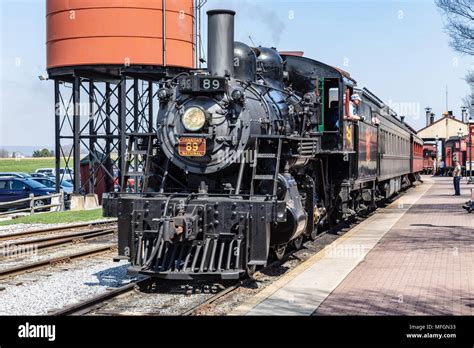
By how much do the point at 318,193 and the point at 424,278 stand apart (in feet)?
16.4

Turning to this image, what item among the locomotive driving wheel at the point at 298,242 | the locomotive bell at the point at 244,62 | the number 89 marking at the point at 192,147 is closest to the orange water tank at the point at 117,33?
the locomotive driving wheel at the point at 298,242

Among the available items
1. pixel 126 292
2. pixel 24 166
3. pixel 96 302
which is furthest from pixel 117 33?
pixel 24 166

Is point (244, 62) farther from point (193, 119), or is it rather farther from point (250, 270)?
point (250, 270)

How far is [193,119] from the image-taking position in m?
11.4

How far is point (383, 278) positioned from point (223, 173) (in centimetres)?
315

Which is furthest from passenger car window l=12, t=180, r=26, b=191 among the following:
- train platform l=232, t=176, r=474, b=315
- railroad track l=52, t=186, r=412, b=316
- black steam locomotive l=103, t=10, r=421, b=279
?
railroad track l=52, t=186, r=412, b=316

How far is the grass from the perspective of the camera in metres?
23.5

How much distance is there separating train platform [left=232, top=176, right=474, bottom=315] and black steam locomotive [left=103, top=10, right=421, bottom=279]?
0.81m

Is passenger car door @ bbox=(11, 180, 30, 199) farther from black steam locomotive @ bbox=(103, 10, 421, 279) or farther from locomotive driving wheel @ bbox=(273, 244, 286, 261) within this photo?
locomotive driving wheel @ bbox=(273, 244, 286, 261)

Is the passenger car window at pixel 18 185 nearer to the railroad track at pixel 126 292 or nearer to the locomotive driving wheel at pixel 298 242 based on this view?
the locomotive driving wheel at pixel 298 242

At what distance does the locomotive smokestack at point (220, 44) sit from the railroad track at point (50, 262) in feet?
16.3

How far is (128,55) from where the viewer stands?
26.7m

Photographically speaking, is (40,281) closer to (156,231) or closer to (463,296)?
(156,231)
